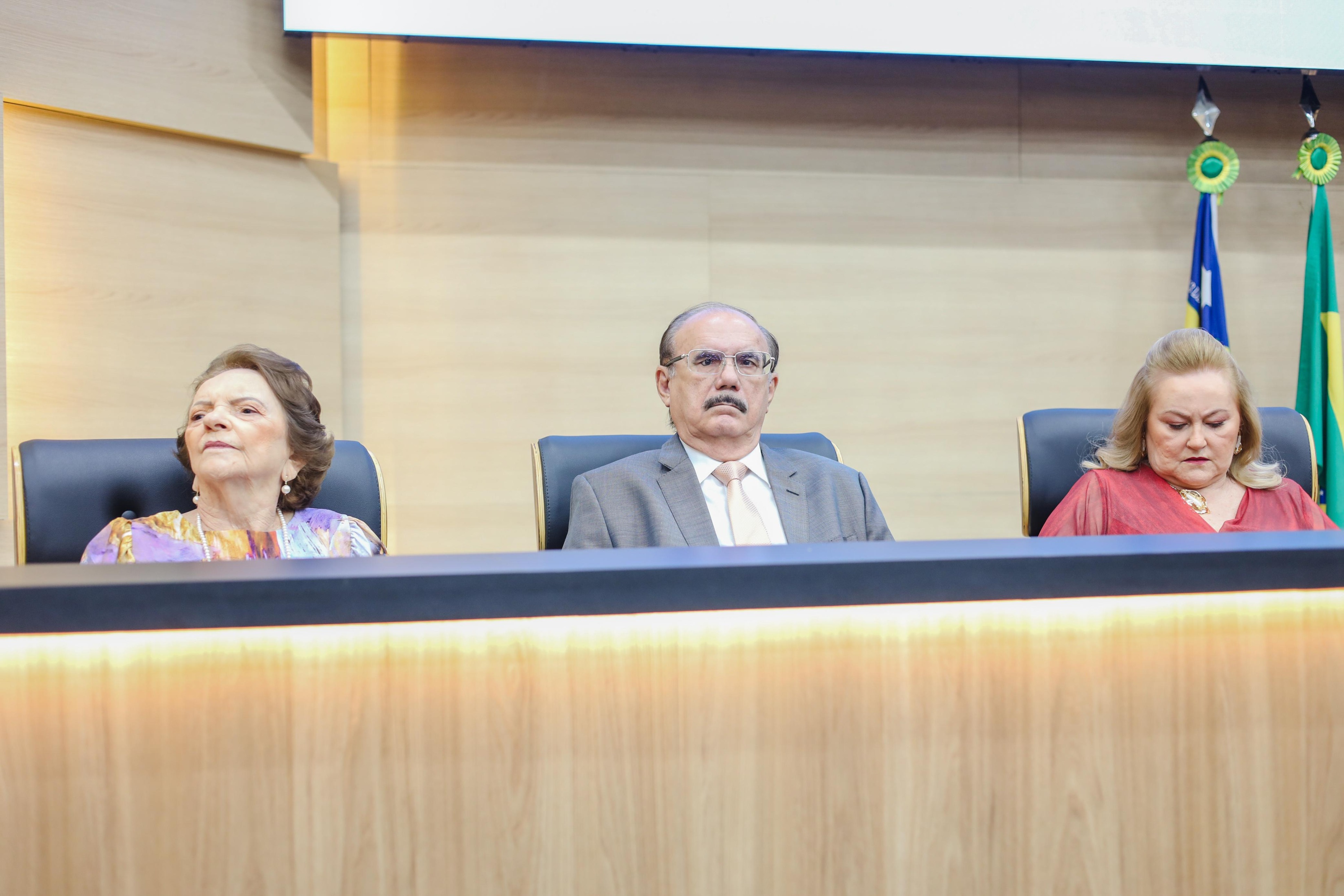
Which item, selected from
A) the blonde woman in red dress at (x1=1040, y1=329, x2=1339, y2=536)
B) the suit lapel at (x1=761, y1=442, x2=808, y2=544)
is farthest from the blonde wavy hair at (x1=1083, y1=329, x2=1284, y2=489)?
the suit lapel at (x1=761, y1=442, x2=808, y2=544)

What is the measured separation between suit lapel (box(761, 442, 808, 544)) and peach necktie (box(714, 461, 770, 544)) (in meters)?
0.04

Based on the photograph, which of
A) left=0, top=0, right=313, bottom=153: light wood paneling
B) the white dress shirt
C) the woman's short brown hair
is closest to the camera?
the woman's short brown hair

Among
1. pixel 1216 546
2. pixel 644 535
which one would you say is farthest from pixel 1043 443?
pixel 1216 546

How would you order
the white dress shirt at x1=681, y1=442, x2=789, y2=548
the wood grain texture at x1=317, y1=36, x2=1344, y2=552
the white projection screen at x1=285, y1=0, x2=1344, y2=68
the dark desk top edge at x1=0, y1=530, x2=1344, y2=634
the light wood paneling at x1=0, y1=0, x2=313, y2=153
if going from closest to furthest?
the dark desk top edge at x1=0, y1=530, x2=1344, y2=634 → the white dress shirt at x1=681, y1=442, x2=789, y2=548 → the light wood paneling at x1=0, y1=0, x2=313, y2=153 → the white projection screen at x1=285, y1=0, x2=1344, y2=68 → the wood grain texture at x1=317, y1=36, x2=1344, y2=552

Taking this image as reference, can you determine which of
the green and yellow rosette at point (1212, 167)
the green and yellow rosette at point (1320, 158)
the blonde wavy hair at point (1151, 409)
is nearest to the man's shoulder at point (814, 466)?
the blonde wavy hair at point (1151, 409)

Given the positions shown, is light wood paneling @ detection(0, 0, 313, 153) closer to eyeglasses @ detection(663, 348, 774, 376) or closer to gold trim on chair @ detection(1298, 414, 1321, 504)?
eyeglasses @ detection(663, 348, 774, 376)

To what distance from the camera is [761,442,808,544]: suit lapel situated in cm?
194

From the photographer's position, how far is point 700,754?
0.94 m

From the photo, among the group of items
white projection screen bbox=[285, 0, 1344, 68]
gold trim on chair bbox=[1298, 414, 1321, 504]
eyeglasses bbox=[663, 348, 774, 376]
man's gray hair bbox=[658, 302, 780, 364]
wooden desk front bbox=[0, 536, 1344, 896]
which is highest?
white projection screen bbox=[285, 0, 1344, 68]

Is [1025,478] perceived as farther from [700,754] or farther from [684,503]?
[700,754]

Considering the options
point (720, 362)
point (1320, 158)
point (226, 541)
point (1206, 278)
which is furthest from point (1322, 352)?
point (226, 541)

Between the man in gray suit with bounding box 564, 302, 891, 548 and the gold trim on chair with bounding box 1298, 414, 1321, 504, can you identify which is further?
the gold trim on chair with bounding box 1298, 414, 1321, 504

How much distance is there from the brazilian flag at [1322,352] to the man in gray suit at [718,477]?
6.79 ft

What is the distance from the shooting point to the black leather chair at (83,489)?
1.71 meters
